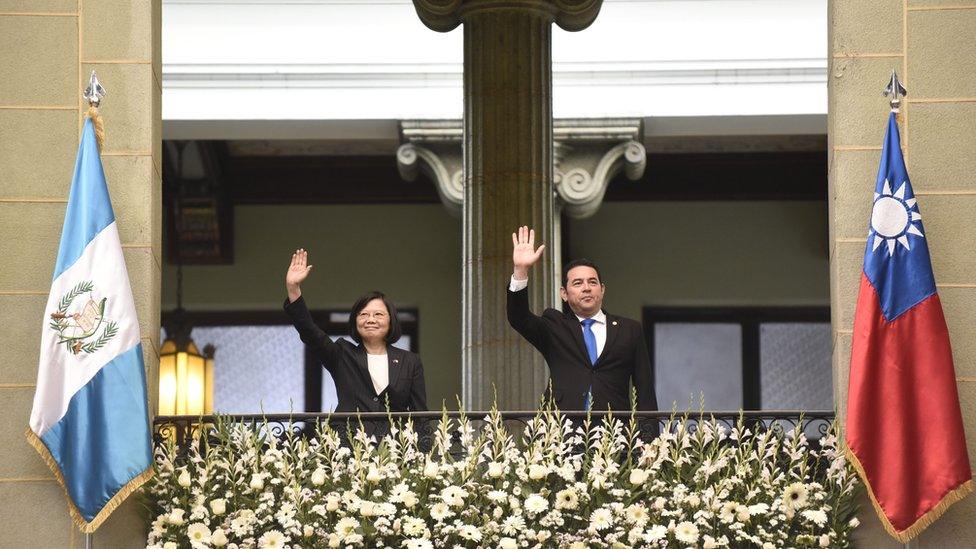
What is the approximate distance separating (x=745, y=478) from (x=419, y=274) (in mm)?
9438

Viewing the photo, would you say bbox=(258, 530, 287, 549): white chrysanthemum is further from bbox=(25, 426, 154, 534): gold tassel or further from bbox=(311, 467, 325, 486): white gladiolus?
bbox=(25, 426, 154, 534): gold tassel

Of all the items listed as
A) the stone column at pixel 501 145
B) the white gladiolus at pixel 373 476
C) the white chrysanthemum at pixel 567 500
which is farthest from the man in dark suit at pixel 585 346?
the stone column at pixel 501 145

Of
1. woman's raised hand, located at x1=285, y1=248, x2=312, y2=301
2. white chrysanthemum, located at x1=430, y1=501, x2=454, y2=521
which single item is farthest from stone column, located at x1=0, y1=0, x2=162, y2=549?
white chrysanthemum, located at x1=430, y1=501, x2=454, y2=521

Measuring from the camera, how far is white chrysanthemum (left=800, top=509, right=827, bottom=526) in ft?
36.5

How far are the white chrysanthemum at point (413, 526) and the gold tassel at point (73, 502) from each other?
4.29 ft

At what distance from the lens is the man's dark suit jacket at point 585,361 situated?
11766mm

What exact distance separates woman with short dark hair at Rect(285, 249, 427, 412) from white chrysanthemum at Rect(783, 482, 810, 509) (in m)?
1.99

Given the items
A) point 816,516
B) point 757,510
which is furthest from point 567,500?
point 816,516

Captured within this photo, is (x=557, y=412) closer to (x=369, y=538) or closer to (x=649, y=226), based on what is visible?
(x=369, y=538)

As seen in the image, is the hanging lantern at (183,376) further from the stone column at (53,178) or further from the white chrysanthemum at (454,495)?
the white chrysanthemum at (454,495)

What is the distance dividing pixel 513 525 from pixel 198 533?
1.52 m

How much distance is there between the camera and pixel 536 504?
11.1 metres

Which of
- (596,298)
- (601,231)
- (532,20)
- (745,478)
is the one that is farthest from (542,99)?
(601,231)

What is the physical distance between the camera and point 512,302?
11781 mm
